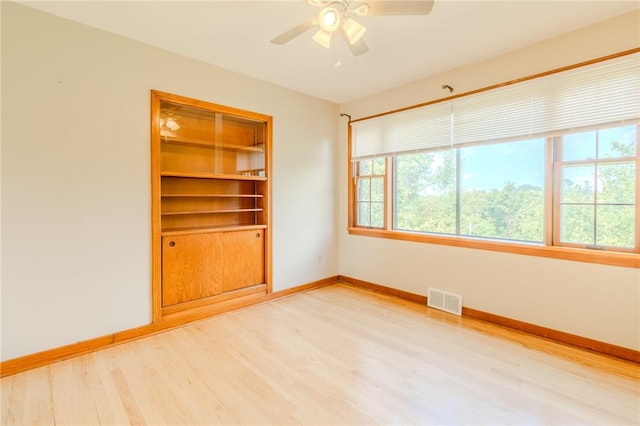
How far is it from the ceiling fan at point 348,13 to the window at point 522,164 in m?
1.68

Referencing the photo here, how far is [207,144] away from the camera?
10.8 feet

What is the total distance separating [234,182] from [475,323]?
3.07 m

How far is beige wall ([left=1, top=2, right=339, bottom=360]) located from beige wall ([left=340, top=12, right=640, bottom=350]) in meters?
2.73

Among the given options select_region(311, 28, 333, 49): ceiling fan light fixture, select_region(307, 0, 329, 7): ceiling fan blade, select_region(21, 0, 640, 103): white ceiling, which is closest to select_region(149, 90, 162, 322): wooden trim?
select_region(21, 0, 640, 103): white ceiling

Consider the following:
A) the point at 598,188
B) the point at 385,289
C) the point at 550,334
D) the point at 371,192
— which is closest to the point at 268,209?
the point at 371,192

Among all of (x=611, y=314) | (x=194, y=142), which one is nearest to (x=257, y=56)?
(x=194, y=142)

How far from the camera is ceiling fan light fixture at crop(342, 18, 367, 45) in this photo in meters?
1.95

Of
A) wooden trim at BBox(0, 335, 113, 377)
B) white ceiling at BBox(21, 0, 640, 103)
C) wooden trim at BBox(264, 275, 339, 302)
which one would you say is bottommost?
wooden trim at BBox(0, 335, 113, 377)

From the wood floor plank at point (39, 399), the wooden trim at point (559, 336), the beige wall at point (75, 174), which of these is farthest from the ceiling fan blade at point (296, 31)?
the wooden trim at point (559, 336)

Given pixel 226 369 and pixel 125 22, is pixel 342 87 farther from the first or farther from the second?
pixel 226 369

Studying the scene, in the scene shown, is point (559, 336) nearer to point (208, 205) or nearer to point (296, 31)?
point (296, 31)

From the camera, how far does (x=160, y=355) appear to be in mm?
2414

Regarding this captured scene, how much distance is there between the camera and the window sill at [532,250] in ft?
7.69

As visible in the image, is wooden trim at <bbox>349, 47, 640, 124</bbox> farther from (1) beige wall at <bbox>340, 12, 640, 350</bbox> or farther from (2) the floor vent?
(2) the floor vent
